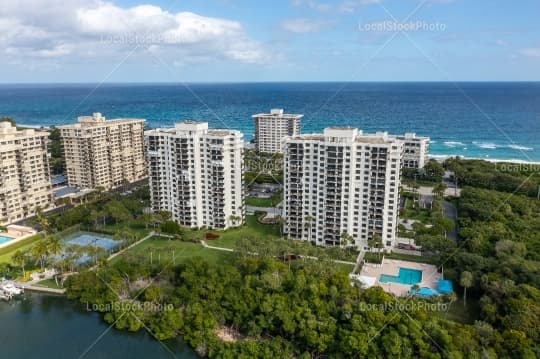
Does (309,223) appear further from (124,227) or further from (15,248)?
(15,248)

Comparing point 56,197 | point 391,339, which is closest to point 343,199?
point 391,339

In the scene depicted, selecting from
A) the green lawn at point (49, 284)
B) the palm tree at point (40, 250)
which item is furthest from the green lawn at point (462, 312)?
the palm tree at point (40, 250)

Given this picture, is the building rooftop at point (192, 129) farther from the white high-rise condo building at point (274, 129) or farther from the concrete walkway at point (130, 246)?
the white high-rise condo building at point (274, 129)

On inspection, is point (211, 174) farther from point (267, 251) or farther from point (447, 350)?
point (447, 350)

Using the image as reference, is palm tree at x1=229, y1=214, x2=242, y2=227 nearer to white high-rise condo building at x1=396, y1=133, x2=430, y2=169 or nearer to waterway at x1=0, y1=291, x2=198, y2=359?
waterway at x1=0, y1=291, x2=198, y2=359

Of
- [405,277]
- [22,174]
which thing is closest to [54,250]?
[22,174]

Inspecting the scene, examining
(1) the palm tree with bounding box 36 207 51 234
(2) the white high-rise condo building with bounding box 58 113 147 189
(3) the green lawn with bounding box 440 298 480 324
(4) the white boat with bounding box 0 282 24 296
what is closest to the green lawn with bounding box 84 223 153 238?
(1) the palm tree with bounding box 36 207 51 234
